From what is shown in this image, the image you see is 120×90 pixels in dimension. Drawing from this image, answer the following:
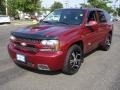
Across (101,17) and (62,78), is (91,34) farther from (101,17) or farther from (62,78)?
(62,78)

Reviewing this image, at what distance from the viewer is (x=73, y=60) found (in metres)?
5.76

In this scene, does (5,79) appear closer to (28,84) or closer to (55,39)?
(28,84)

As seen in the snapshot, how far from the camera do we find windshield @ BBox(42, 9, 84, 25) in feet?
20.9

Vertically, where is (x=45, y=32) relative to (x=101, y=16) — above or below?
below

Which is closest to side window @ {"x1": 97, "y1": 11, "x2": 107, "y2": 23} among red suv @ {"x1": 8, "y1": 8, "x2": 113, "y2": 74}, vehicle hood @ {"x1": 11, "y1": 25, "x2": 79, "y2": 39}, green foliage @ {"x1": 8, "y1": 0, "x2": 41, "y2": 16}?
red suv @ {"x1": 8, "y1": 8, "x2": 113, "y2": 74}

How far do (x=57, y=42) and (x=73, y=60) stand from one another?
90cm

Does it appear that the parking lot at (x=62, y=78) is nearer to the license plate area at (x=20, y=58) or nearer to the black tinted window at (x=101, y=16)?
the license plate area at (x=20, y=58)

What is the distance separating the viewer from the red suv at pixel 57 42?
510 cm

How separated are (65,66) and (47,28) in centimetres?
108

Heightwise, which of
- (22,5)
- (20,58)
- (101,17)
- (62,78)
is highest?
(22,5)

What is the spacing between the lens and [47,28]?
5.72 meters

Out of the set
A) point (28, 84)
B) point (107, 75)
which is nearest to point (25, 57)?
point (28, 84)

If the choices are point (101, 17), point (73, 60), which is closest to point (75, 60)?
point (73, 60)

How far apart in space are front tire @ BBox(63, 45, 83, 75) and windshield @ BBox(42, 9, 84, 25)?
2.82 feet
